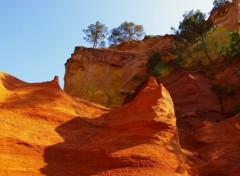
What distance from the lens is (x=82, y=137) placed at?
637 inches

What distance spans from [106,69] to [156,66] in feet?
33.4

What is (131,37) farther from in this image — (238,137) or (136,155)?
(136,155)

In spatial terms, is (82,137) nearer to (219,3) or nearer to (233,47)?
(233,47)

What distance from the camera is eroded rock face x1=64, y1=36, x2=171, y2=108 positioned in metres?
46.9

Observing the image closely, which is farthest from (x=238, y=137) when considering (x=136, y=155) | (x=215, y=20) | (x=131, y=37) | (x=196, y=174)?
(x=131, y=37)

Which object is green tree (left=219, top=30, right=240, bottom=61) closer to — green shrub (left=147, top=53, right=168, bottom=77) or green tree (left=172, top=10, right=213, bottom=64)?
green tree (left=172, top=10, right=213, bottom=64)

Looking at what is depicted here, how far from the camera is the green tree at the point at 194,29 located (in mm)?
39781

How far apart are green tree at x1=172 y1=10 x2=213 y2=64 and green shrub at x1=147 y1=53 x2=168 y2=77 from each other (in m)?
3.03

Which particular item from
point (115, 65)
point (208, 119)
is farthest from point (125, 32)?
point (208, 119)

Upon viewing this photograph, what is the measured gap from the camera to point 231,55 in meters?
33.2

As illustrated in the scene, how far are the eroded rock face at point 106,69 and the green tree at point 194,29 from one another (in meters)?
4.74

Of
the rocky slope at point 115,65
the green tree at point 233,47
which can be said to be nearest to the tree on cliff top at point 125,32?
the rocky slope at point 115,65

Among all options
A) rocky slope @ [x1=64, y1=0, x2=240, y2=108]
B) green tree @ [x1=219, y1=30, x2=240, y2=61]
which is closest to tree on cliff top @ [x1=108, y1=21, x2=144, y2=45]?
rocky slope @ [x1=64, y1=0, x2=240, y2=108]

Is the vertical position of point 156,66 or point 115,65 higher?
point 115,65
